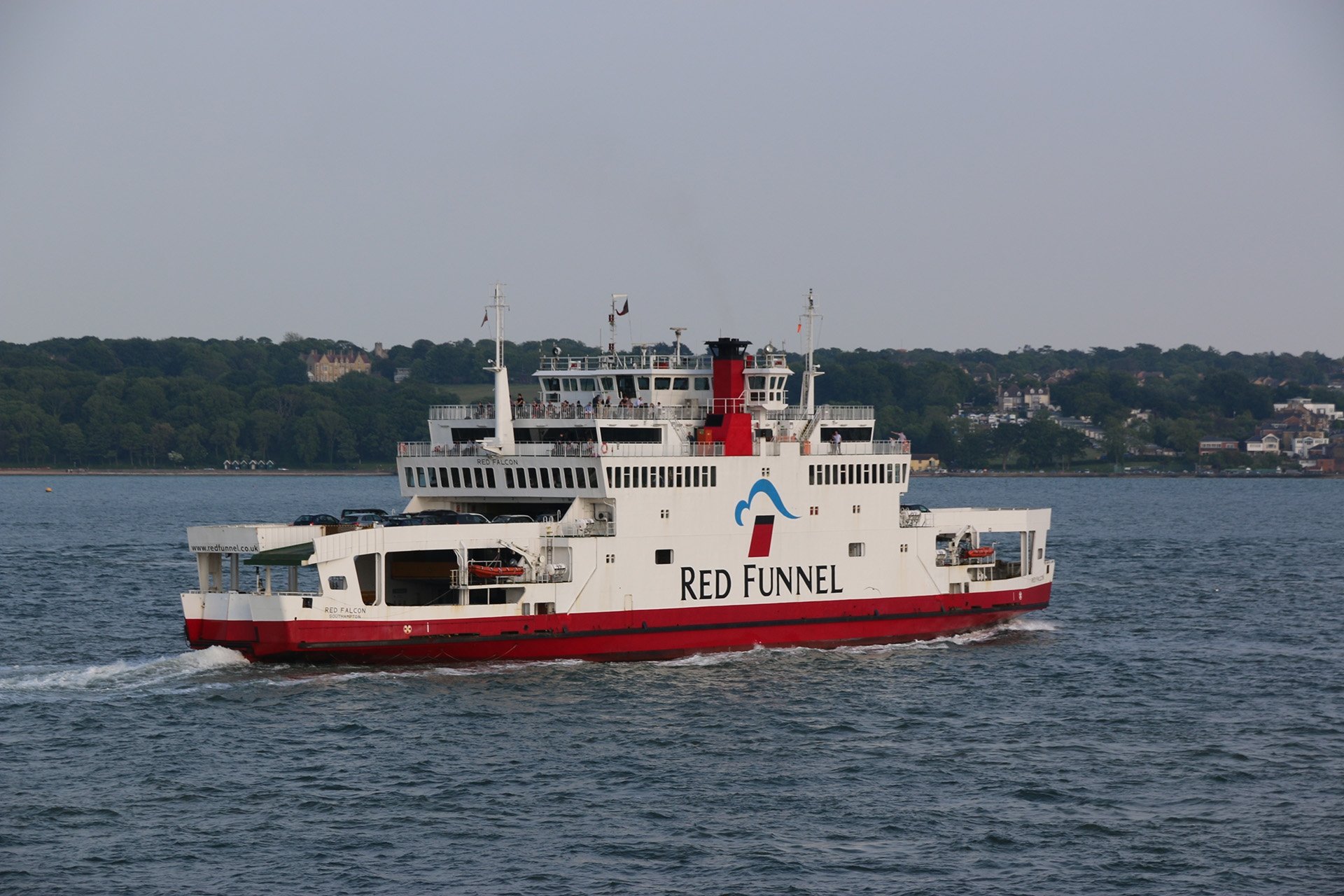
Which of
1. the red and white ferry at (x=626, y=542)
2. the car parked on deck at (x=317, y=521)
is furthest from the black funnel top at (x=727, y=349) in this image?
the car parked on deck at (x=317, y=521)

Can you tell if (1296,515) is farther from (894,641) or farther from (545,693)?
(545,693)

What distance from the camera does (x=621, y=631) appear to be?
1730 inches

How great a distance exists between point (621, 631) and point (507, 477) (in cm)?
556

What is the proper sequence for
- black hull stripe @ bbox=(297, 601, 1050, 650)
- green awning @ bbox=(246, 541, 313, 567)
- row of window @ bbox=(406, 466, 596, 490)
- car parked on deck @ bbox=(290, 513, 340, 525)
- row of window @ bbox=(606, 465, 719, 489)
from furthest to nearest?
row of window @ bbox=(406, 466, 596, 490), row of window @ bbox=(606, 465, 719, 489), car parked on deck @ bbox=(290, 513, 340, 525), black hull stripe @ bbox=(297, 601, 1050, 650), green awning @ bbox=(246, 541, 313, 567)

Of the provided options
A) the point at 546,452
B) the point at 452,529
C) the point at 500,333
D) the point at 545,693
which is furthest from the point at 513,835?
the point at 500,333

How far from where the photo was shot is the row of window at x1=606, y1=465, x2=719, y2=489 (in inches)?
1747

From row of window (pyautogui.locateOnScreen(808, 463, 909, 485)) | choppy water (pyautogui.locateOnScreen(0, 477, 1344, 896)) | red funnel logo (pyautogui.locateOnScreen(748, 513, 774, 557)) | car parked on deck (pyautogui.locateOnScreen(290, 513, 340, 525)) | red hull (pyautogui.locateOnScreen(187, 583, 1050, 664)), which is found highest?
row of window (pyautogui.locateOnScreen(808, 463, 909, 485))

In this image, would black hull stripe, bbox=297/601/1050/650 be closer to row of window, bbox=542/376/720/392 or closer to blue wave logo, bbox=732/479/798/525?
blue wave logo, bbox=732/479/798/525

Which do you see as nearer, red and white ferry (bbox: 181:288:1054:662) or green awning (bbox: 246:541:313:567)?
green awning (bbox: 246:541:313:567)

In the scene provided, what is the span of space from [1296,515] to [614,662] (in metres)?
103

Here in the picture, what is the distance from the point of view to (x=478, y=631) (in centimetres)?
4206

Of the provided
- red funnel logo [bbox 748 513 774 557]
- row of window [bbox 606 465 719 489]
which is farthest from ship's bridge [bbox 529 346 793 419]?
red funnel logo [bbox 748 513 774 557]

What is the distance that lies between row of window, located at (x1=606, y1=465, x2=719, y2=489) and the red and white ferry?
0.05 m

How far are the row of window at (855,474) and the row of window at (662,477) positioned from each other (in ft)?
11.8
